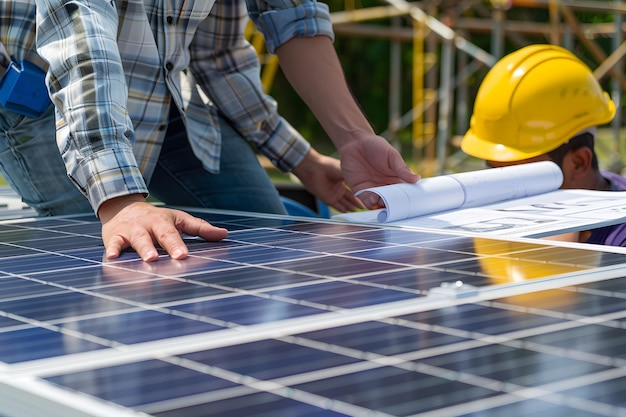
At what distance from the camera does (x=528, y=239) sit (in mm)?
2613

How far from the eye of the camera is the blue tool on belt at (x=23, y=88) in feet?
10.9

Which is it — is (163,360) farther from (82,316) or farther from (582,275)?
(582,275)

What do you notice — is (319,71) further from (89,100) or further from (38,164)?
(89,100)

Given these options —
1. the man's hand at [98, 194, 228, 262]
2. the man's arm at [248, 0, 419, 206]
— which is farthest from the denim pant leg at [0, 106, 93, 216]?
the man's arm at [248, 0, 419, 206]

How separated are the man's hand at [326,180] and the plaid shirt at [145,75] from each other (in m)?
0.05

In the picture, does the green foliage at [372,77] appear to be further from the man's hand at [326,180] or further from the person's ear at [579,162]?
the man's hand at [326,180]

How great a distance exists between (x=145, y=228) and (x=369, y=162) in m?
1.51

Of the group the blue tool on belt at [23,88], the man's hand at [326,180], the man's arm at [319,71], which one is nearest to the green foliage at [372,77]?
the man's hand at [326,180]

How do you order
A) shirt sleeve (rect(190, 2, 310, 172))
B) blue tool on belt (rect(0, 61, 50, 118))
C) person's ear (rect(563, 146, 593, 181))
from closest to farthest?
blue tool on belt (rect(0, 61, 50, 118)) → shirt sleeve (rect(190, 2, 310, 172)) → person's ear (rect(563, 146, 593, 181))

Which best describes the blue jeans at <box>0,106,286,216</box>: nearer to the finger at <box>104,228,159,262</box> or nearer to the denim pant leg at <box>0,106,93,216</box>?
the denim pant leg at <box>0,106,93,216</box>

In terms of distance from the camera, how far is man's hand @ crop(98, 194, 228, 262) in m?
2.42

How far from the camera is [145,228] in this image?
2498 mm

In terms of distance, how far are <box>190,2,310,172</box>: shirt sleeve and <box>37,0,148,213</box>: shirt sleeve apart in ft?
3.31

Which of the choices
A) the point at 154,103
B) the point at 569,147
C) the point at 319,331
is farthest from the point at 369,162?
the point at 319,331
